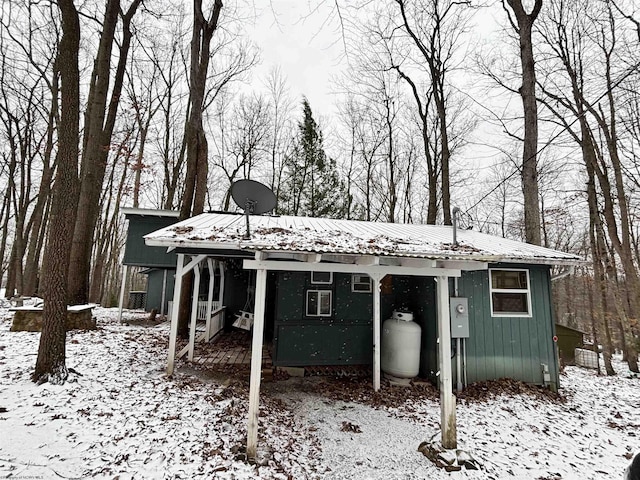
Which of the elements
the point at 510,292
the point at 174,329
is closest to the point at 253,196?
the point at 174,329

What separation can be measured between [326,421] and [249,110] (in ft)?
54.2

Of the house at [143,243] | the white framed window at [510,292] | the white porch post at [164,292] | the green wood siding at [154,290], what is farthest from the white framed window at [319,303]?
the green wood siding at [154,290]

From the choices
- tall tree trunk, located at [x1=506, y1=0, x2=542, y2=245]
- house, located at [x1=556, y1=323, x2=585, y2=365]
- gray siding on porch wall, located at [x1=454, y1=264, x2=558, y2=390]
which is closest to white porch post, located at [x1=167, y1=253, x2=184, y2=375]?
gray siding on porch wall, located at [x1=454, y1=264, x2=558, y2=390]

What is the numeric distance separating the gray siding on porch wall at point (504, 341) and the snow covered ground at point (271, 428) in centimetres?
51

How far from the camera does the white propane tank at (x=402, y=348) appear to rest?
5.91 meters

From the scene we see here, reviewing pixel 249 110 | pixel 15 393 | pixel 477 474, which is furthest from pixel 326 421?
pixel 249 110

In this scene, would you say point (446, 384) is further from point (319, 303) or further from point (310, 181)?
point (310, 181)

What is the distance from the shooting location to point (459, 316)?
5766mm

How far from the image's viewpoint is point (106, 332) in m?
7.88

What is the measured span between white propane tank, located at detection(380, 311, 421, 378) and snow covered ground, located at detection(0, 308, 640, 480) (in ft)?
1.38

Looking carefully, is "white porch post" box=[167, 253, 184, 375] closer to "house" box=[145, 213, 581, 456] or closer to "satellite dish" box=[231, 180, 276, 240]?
"house" box=[145, 213, 581, 456]

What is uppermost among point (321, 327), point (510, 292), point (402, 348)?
point (510, 292)

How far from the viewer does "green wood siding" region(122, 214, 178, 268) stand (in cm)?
1055

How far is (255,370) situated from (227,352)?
4.20 metres
